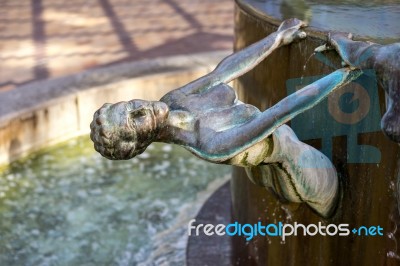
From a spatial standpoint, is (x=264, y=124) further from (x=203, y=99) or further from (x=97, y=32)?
(x=97, y=32)

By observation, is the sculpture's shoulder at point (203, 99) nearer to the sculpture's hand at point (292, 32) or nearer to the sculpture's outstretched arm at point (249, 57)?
the sculpture's outstretched arm at point (249, 57)

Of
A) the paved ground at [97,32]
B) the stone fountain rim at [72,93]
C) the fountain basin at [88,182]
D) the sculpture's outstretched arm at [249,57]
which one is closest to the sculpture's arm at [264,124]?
the sculpture's outstretched arm at [249,57]

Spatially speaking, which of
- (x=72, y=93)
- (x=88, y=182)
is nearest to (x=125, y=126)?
(x=88, y=182)

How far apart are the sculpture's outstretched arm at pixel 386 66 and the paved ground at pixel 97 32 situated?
422cm

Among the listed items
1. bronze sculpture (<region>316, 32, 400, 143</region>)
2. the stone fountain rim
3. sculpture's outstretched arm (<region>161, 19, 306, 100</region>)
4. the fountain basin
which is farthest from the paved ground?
bronze sculpture (<region>316, 32, 400, 143</region>)

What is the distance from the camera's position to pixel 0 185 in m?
4.69

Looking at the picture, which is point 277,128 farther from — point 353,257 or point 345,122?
point 353,257

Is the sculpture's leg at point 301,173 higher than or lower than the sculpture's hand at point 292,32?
lower

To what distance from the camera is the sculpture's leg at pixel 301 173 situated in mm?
2434

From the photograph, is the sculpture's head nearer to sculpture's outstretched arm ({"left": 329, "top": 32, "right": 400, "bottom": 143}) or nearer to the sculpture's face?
the sculpture's face

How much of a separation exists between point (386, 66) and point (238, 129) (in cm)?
47

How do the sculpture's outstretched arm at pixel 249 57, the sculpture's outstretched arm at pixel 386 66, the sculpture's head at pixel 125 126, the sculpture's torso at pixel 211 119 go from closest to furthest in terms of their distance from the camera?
the sculpture's outstretched arm at pixel 386 66
the sculpture's head at pixel 125 126
the sculpture's torso at pixel 211 119
the sculpture's outstretched arm at pixel 249 57

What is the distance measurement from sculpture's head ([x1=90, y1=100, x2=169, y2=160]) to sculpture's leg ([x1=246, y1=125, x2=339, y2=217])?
1.34 ft

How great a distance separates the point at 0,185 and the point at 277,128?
9.16 feet
